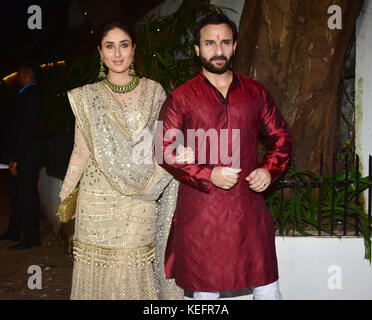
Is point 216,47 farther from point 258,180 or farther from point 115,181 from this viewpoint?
point 115,181

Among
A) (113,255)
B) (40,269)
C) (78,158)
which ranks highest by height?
(78,158)

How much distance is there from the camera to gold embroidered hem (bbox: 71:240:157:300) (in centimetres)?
298

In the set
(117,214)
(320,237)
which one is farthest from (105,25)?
(320,237)

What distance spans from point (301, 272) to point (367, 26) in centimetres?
243

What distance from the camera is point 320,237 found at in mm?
3797

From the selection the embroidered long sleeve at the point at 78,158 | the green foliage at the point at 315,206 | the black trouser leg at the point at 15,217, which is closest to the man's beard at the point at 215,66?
the embroidered long sleeve at the point at 78,158

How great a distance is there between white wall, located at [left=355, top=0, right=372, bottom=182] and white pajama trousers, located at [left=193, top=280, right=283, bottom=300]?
2.23m

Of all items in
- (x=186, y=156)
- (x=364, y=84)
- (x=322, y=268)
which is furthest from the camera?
(x=364, y=84)

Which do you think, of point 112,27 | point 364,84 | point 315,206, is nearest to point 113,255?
point 112,27

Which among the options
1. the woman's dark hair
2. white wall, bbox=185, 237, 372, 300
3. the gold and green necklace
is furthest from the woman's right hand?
white wall, bbox=185, 237, 372, 300

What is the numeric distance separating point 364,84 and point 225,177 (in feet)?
8.92

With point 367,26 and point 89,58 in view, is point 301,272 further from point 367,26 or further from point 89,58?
point 89,58

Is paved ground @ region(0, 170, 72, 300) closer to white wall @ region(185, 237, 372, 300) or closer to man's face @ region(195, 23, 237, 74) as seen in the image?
white wall @ region(185, 237, 372, 300)

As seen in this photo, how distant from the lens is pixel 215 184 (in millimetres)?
2562
